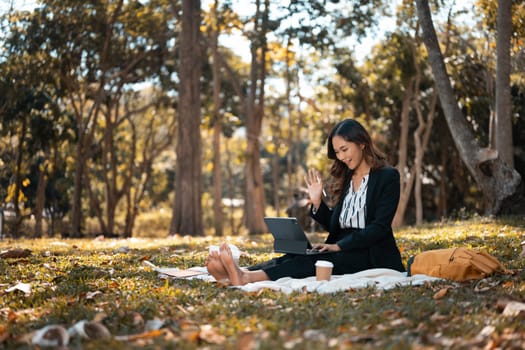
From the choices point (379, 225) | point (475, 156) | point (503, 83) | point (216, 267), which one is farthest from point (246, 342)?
point (503, 83)

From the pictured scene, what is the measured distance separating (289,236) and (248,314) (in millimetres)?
1914

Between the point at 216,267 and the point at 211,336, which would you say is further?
the point at 216,267

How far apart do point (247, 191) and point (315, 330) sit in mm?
20029

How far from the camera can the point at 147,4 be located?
23.8 metres

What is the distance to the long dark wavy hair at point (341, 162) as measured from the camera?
6469 millimetres

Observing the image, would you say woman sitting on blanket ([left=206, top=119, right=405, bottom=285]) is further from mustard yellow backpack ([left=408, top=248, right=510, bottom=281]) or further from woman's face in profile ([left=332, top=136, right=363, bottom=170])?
mustard yellow backpack ([left=408, top=248, right=510, bottom=281])

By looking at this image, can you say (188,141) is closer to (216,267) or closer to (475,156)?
(475,156)

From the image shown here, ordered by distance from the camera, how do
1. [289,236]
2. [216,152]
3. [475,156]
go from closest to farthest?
[289,236], [475,156], [216,152]

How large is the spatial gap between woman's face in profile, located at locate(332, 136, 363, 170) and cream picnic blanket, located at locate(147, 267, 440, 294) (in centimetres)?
109

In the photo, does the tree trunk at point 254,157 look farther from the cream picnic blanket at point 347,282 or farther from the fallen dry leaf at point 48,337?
the fallen dry leaf at point 48,337

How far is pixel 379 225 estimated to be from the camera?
6.27 meters

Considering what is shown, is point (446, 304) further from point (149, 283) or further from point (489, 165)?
point (489, 165)

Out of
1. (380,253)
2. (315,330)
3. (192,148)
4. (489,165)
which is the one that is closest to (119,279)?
(380,253)

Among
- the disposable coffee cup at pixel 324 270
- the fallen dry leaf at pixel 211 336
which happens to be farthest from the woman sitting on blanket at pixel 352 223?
the fallen dry leaf at pixel 211 336
